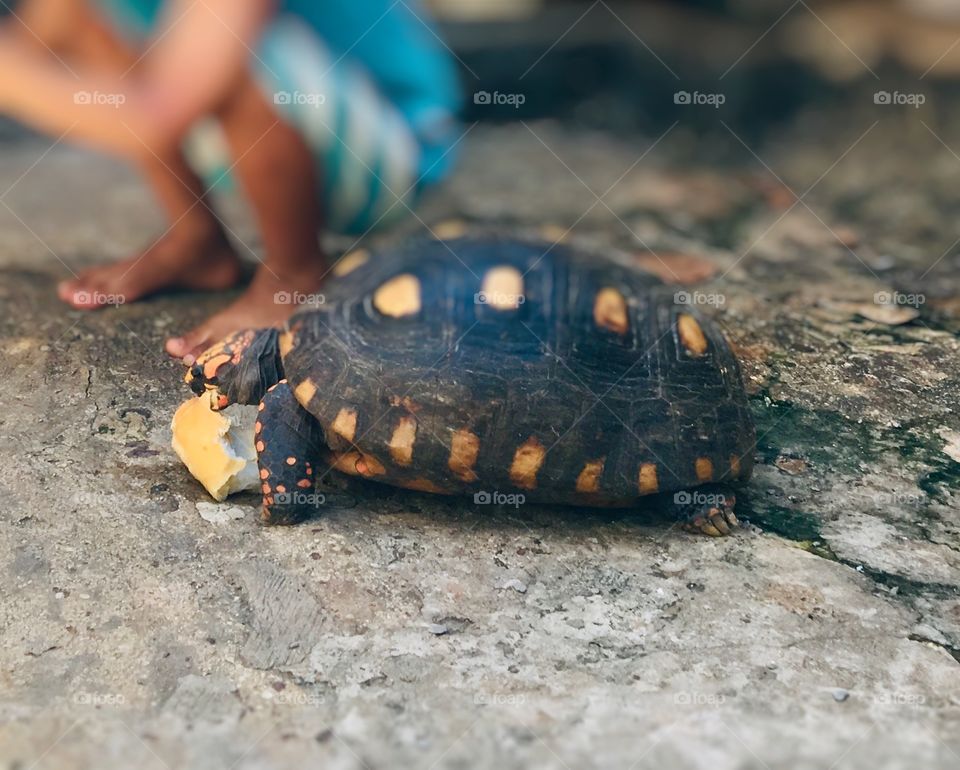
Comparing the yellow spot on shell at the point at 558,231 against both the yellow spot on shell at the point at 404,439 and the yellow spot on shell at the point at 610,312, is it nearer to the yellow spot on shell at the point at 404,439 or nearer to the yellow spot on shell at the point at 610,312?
the yellow spot on shell at the point at 610,312

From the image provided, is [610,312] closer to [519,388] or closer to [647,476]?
[519,388]

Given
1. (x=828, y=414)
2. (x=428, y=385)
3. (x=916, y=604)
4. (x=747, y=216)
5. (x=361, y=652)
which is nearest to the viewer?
(x=361, y=652)

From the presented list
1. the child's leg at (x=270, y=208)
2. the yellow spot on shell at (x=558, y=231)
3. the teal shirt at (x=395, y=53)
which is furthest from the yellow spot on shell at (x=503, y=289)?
→ the yellow spot on shell at (x=558, y=231)

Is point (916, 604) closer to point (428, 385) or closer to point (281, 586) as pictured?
point (428, 385)

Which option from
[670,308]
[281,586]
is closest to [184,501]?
[281,586]

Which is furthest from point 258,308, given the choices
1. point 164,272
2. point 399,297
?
point 399,297

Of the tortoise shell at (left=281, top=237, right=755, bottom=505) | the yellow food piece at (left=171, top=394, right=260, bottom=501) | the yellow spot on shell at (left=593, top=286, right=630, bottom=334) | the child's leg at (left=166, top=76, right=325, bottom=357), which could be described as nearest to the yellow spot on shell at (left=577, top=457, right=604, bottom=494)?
the tortoise shell at (left=281, top=237, right=755, bottom=505)

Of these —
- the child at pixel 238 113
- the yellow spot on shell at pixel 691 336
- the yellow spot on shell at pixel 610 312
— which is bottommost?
the yellow spot on shell at pixel 691 336
